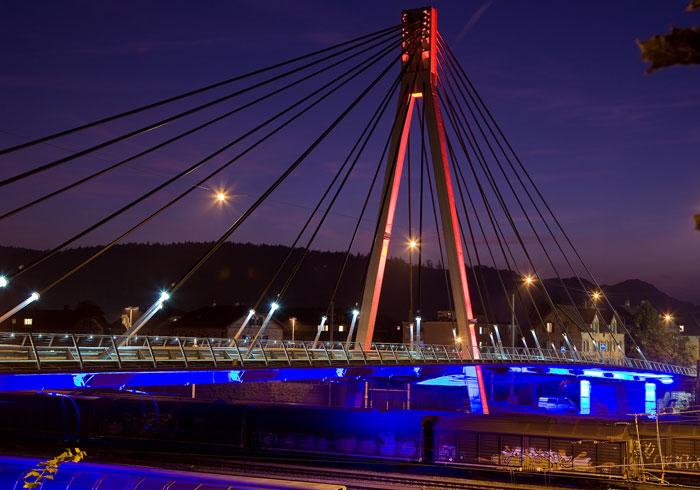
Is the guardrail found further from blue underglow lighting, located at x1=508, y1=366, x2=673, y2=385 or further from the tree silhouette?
the tree silhouette

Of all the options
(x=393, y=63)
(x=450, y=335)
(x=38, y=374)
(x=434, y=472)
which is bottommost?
(x=434, y=472)

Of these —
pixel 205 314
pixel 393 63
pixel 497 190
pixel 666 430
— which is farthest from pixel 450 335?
pixel 666 430

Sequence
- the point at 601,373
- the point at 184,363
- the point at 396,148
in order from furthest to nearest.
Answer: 1. the point at 601,373
2. the point at 396,148
3. the point at 184,363

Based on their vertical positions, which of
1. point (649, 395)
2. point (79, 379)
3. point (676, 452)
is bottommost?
point (676, 452)

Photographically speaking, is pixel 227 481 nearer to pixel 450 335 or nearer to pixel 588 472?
pixel 588 472

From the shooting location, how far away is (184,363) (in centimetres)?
3178

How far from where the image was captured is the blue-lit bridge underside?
1037 inches

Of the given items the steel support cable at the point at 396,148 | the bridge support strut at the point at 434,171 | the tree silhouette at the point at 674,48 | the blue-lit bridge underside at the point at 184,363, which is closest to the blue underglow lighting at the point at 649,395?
the blue-lit bridge underside at the point at 184,363

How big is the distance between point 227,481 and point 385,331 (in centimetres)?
10181

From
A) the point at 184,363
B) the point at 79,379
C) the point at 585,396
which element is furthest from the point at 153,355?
the point at 585,396

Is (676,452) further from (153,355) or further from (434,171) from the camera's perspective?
(153,355)

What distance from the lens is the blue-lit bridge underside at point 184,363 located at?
2634 cm

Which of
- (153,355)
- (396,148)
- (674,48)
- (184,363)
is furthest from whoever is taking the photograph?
(396,148)

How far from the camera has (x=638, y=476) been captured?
34969 mm
